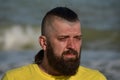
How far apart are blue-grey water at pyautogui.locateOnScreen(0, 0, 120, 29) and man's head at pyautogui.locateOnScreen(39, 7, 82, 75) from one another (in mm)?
3573

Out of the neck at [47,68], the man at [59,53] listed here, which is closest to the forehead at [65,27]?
the man at [59,53]

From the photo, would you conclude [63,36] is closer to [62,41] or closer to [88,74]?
[62,41]

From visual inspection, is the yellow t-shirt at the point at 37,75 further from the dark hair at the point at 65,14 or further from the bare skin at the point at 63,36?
the dark hair at the point at 65,14

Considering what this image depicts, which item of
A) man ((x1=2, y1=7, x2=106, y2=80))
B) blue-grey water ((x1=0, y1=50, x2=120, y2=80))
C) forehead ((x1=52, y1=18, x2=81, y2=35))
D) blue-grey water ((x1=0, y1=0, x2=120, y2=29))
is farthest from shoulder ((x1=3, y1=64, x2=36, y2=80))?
blue-grey water ((x1=0, y1=0, x2=120, y2=29))

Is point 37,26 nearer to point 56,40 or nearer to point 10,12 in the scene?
point 10,12

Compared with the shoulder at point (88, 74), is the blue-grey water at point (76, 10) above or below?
below

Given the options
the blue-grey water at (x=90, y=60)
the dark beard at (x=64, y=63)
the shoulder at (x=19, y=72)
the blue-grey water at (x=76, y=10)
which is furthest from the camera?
the blue-grey water at (x=76, y=10)

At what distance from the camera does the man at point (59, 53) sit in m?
2.11

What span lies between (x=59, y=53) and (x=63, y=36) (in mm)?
76

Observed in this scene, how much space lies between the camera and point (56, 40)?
2156 millimetres

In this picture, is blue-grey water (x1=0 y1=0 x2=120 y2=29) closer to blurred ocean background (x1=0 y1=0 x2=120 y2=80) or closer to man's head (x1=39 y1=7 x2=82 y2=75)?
blurred ocean background (x1=0 y1=0 x2=120 y2=80)

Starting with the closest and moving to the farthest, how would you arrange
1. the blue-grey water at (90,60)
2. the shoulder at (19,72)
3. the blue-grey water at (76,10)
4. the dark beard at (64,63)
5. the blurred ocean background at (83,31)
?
the dark beard at (64,63) → the shoulder at (19,72) → the blue-grey water at (90,60) → the blurred ocean background at (83,31) → the blue-grey water at (76,10)

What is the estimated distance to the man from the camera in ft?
6.93

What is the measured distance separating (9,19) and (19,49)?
2.98 feet
